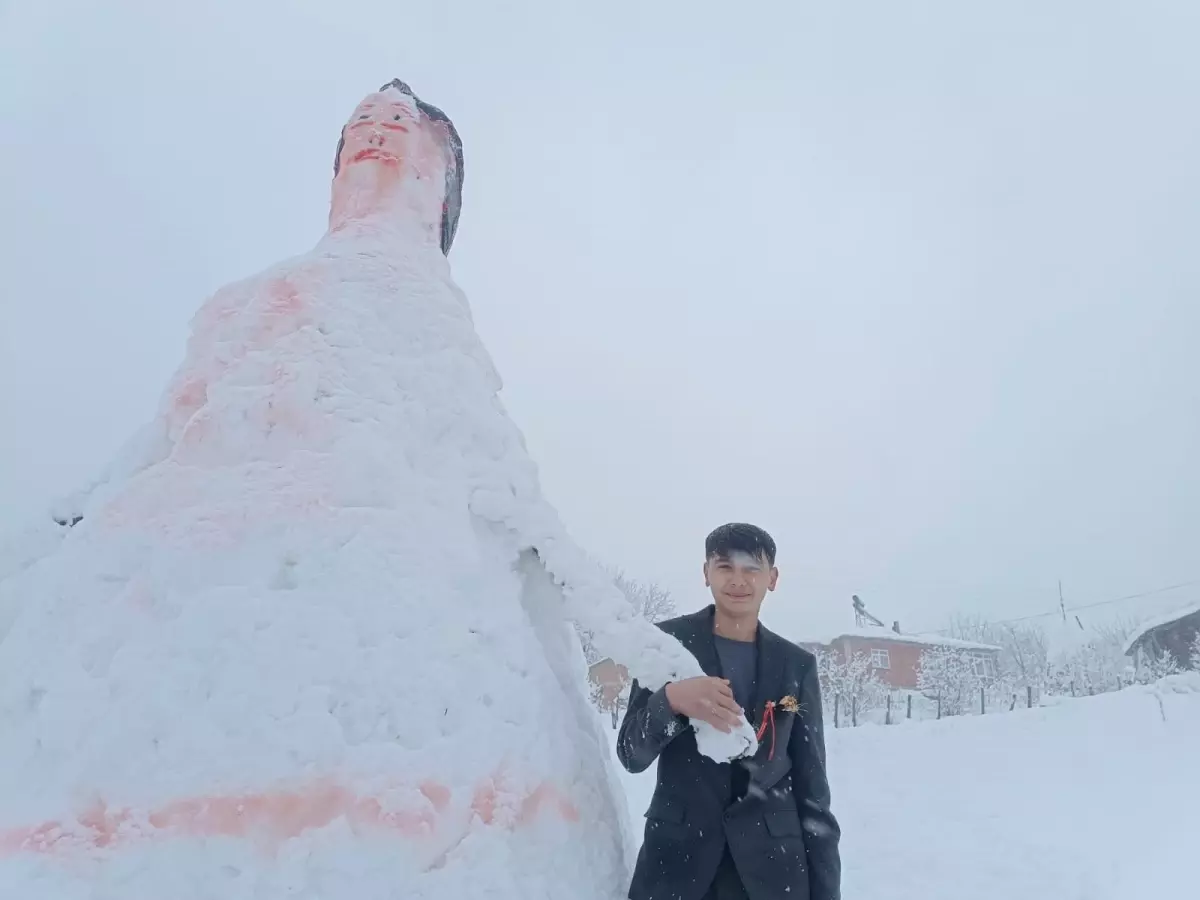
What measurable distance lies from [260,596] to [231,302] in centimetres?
138

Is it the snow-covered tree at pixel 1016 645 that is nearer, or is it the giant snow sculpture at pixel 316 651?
the giant snow sculpture at pixel 316 651

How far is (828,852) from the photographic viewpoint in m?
2.08

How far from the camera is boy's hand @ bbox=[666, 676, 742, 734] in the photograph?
6.55ft

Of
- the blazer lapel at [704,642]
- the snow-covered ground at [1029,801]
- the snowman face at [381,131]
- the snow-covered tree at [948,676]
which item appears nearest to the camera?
the blazer lapel at [704,642]

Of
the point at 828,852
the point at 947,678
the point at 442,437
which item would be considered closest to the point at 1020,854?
the point at 828,852

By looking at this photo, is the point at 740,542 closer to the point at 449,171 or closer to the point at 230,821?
the point at 230,821

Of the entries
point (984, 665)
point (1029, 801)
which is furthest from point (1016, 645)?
point (1029, 801)

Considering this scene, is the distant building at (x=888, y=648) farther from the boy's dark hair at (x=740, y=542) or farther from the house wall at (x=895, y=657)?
the boy's dark hair at (x=740, y=542)

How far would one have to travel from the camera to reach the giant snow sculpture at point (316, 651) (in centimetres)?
178

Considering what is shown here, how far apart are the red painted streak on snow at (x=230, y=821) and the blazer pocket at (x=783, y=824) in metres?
0.79

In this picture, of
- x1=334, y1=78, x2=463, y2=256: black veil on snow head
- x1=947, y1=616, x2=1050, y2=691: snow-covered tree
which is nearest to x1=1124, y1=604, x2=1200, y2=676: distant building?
x1=947, y1=616, x2=1050, y2=691: snow-covered tree

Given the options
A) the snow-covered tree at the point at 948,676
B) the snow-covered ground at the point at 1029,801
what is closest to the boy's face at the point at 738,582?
the snow-covered ground at the point at 1029,801

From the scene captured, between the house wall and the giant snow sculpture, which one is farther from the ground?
the house wall

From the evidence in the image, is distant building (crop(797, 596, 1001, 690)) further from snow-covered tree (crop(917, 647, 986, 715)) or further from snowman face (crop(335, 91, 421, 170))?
snowman face (crop(335, 91, 421, 170))
